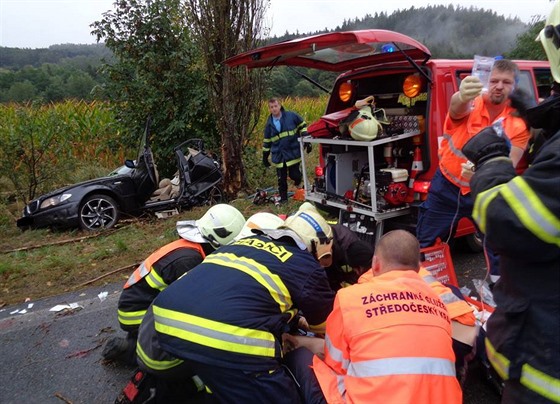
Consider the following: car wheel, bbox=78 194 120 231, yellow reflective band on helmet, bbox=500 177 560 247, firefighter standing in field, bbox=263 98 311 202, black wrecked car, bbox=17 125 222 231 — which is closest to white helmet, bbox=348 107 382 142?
yellow reflective band on helmet, bbox=500 177 560 247

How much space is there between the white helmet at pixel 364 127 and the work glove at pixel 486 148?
2.30 m

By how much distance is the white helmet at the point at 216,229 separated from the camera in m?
2.83

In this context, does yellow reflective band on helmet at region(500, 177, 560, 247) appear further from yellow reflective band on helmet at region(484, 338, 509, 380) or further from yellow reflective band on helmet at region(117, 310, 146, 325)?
yellow reflective band on helmet at region(117, 310, 146, 325)

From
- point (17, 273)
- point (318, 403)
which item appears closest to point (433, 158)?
point (318, 403)

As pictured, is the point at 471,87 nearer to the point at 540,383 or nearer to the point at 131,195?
the point at 540,383

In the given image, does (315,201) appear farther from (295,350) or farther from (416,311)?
(416,311)

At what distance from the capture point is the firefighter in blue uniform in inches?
75.0

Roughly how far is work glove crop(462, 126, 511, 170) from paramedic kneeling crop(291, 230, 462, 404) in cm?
58

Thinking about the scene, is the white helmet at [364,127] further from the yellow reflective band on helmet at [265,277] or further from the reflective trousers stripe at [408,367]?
the reflective trousers stripe at [408,367]

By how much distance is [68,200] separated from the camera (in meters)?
6.30

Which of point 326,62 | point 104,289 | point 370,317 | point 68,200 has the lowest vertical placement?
point 104,289

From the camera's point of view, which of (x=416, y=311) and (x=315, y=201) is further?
(x=315, y=201)

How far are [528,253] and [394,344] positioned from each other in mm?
602

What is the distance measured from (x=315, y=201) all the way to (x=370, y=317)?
3.08 metres
